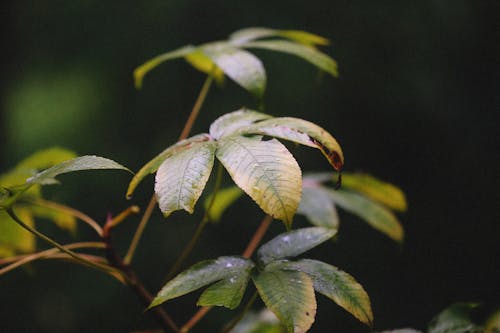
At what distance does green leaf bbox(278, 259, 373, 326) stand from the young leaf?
3 cm

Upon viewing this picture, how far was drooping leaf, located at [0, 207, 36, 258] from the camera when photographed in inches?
33.4

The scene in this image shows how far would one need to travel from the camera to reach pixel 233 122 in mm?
596

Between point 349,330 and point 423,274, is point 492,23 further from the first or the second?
point 349,330

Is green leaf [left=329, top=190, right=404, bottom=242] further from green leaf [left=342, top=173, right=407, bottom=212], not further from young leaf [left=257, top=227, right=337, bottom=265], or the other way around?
young leaf [left=257, top=227, right=337, bottom=265]

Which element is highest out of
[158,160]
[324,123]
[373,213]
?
[158,160]

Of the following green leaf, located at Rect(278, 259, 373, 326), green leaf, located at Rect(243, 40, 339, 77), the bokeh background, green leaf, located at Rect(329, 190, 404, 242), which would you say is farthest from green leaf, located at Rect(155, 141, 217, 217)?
the bokeh background

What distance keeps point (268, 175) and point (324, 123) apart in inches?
66.0

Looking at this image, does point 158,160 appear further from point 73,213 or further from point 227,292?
point 73,213

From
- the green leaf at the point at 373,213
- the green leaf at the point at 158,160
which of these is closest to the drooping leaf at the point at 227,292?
the green leaf at the point at 158,160

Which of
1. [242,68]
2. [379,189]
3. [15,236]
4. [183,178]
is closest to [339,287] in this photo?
[183,178]

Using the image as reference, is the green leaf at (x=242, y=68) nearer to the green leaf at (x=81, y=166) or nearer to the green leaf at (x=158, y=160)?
the green leaf at (x=158, y=160)

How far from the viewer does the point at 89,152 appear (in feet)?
6.86

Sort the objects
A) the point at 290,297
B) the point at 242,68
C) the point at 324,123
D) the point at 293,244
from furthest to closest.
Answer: the point at 324,123, the point at 242,68, the point at 293,244, the point at 290,297

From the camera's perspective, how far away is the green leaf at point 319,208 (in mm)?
846
